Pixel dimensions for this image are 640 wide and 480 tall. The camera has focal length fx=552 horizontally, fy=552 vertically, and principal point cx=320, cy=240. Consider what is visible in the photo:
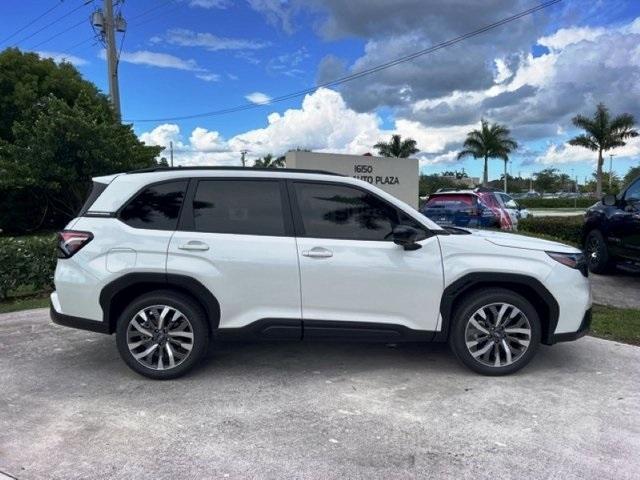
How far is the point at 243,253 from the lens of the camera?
4434 millimetres

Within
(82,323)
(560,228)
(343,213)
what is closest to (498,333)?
(343,213)

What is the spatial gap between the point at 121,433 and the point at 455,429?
223cm

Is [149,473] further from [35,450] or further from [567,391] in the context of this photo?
[567,391]

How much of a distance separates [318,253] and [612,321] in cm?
404

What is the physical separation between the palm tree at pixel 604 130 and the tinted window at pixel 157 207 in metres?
44.5

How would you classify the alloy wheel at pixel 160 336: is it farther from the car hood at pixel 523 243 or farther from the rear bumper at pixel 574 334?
the rear bumper at pixel 574 334

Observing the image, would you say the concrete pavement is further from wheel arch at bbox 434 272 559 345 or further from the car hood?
wheel arch at bbox 434 272 559 345

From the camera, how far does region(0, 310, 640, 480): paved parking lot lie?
327 centimetres

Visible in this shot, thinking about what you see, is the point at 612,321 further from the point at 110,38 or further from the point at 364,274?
the point at 110,38

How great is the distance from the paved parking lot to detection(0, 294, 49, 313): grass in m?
2.40

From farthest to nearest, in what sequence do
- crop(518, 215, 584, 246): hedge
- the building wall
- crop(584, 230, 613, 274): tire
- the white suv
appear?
the building wall
crop(518, 215, 584, 246): hedge
crop(584, 230, 613, 274): tire
the white suv

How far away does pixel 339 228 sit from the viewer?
4.56 metres

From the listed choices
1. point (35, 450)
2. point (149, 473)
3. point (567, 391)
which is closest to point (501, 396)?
point (567, 391)

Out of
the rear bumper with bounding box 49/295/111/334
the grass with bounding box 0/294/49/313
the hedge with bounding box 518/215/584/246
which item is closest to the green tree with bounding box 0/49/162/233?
the grass with bounding box 0/294/49/313
